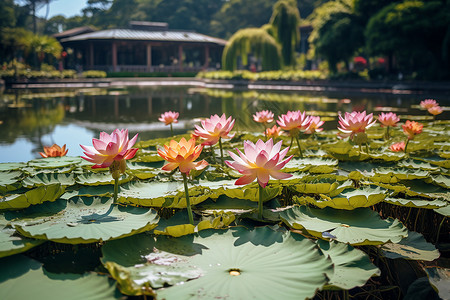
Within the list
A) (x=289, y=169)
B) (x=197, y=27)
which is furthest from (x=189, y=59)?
(x=289, y=169)

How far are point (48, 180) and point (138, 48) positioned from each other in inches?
1113

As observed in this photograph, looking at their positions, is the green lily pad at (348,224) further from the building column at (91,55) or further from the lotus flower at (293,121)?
the building column at (91,55)

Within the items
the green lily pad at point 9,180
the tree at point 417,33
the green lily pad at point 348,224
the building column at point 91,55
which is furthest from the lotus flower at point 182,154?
the building column at point 91,55

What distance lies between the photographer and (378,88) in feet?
46.2

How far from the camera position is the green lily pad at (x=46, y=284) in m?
0.93

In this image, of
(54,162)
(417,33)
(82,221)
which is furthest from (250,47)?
(82,221)

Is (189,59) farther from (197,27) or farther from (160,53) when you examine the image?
(197,27)

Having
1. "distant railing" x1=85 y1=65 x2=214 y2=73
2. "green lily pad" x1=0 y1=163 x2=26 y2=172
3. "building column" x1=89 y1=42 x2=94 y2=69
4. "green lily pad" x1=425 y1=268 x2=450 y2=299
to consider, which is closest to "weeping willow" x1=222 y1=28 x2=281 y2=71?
"distant railing" x1=85 y1=65 x2=214 y2=73

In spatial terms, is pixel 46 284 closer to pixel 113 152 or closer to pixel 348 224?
pixel 113 152

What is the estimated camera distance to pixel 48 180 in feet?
6.18

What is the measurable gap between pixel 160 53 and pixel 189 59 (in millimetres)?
3878

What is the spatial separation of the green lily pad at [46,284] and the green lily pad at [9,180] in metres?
0.82

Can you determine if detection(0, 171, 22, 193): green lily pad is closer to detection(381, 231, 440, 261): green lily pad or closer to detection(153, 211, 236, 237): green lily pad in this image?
detection(153, 211, 236, 237): green lily pad

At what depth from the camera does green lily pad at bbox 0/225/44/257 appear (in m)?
1.04
